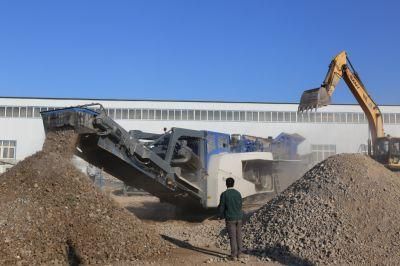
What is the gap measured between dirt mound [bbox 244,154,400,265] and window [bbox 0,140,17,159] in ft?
109

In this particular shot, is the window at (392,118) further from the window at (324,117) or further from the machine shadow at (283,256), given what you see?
the machine shadow at (283,256)

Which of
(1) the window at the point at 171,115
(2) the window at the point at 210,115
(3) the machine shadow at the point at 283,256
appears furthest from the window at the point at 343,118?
(3) the machine shadow at the point at 283,256

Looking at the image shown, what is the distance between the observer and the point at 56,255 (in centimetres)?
791

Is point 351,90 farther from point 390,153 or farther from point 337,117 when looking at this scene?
point 337,117

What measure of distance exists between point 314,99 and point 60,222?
10.4m

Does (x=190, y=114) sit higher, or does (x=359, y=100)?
(x=190, y=114)

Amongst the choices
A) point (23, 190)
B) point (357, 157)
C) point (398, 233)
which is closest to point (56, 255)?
point (23, 190)

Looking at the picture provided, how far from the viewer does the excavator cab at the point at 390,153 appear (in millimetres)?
18047

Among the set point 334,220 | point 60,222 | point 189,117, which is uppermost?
point 189,117

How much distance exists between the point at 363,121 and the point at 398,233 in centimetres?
3243

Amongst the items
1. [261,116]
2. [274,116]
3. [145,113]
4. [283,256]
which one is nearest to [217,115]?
[261,116]

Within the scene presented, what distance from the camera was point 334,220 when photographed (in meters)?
9.57

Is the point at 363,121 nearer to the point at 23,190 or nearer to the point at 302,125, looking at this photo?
the point at 302,125

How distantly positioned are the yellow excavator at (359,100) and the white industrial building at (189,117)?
799 inches
